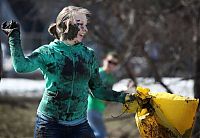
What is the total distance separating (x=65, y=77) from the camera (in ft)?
13.3

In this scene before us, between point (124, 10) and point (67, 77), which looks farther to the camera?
point (124, 10)

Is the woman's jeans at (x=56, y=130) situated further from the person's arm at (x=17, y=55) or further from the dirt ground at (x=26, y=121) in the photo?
the dirt ground at (x=26, y=121)

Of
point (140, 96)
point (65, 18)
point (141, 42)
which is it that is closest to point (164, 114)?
point (140, 96)

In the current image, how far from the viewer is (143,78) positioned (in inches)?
381

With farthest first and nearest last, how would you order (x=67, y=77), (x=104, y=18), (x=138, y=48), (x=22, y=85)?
(x=22, y=85), (x=104, y=18), (x=138, y=48), (x=67, y=77)

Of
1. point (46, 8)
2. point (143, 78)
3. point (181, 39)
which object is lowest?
point (143, 78)

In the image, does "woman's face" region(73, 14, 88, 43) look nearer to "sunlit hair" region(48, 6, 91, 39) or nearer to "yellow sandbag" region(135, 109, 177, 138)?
"sunlit hair" region(48, 6, 91, 39)

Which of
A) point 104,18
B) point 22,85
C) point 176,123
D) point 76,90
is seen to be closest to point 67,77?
point 76,90

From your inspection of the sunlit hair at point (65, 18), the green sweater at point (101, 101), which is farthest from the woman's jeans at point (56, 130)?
the green sweater at point (101, 101)

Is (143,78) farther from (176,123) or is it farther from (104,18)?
(176,123)

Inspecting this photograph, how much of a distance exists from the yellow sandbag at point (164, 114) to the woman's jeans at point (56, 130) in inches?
19.5

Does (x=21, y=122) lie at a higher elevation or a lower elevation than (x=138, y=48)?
lower

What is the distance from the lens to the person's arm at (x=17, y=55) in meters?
3.84

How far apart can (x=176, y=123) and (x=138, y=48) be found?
4.89 metres
